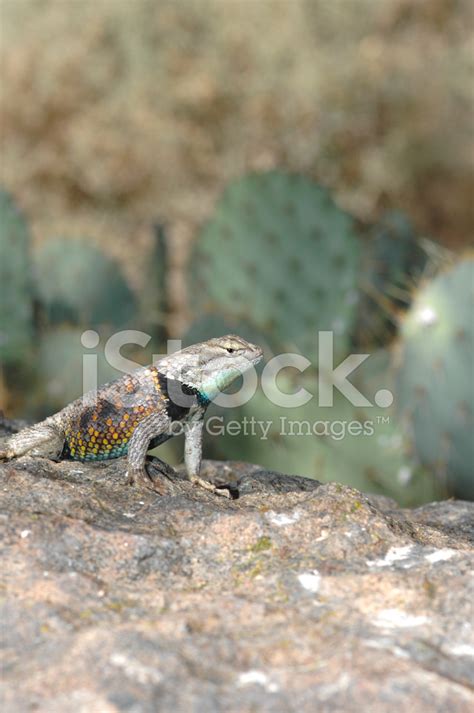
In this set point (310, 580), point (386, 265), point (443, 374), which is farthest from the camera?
point (386, 265)

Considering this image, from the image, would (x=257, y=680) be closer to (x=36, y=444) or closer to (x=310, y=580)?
(x=310, y=580)

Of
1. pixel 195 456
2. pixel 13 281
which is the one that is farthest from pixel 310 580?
pixel 13 281

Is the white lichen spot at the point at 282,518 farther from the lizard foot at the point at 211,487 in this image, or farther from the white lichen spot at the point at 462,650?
the white lichen spot at the point at 462,650

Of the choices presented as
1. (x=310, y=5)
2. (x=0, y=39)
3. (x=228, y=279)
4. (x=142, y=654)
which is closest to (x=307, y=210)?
(x=228, y=279)

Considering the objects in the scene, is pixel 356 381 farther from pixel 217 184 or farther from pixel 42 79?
pixel 42 79

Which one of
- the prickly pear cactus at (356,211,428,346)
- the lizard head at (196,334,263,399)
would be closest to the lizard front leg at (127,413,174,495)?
the lizard head at (196,334,263,399)

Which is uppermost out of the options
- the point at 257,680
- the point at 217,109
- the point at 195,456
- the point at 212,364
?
the point at 217,109
